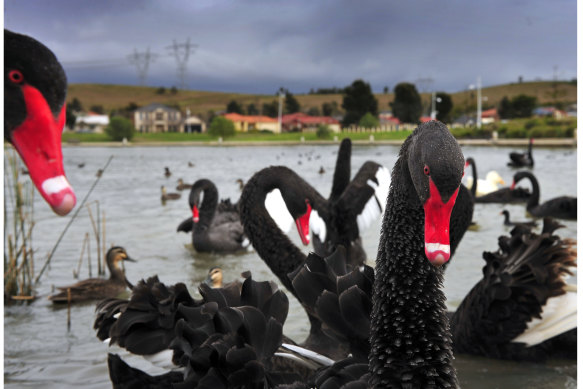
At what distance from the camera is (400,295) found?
144cm

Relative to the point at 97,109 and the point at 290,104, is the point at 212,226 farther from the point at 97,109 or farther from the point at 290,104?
the point at 290,104

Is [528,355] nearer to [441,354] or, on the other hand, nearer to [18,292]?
[441,354]

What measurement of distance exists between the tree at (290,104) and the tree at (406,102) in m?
12.2

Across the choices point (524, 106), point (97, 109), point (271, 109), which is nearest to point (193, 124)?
point (271, 109)

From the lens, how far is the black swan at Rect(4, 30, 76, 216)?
2.03 ft

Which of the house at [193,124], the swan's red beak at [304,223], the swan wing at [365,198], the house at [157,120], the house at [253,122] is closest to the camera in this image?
the swan's red beak at [304,223]

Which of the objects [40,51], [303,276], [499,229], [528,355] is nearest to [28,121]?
[40,51]

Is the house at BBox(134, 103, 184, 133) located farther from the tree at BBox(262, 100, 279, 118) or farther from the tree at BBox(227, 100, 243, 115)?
the tree at BBox(262, 100, 279, 118)

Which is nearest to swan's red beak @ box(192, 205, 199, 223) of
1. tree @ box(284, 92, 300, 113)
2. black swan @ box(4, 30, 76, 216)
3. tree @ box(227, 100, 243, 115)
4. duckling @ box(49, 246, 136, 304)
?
duckling @ box(49, 246, 136, 304)

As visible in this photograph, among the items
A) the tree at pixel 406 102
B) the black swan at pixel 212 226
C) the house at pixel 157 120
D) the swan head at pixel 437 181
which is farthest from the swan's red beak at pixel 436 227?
the house at pixel 157 120

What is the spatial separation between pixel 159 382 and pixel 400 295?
98cm

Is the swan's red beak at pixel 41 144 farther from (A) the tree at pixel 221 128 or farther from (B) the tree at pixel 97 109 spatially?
(B) the tree at pixel 97 109

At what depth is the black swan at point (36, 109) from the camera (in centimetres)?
62

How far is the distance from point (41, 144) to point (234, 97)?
78.4 meters
